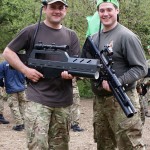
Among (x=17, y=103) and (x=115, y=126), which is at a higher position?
(x=17, y=103)

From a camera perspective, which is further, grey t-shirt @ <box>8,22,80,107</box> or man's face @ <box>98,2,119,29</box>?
grey t-shirt @ <box>8,22,80,107</box>

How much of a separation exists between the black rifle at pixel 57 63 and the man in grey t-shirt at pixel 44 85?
79 mm

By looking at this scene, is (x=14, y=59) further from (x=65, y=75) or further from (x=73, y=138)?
(x=73, y=138)

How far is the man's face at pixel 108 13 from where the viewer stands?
4.27m

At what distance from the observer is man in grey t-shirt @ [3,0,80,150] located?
A: 438 cm

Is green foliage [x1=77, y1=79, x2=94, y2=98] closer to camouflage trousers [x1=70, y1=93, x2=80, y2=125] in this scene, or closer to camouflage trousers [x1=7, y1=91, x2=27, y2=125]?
camouflage trousers [x1=7, y1=91, x2=27, y2=125]

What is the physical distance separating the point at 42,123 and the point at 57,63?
28.2 inches

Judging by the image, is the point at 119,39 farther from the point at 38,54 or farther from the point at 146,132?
the point at 146,132

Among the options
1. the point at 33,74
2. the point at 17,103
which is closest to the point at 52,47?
the point at 33,74

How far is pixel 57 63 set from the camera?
4277 millimetres

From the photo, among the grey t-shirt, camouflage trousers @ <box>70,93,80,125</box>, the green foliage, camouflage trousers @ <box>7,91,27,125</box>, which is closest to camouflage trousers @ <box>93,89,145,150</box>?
the grey t-shirt

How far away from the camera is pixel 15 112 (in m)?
9.39

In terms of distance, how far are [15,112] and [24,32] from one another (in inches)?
207

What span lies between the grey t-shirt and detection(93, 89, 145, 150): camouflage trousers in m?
0.46
